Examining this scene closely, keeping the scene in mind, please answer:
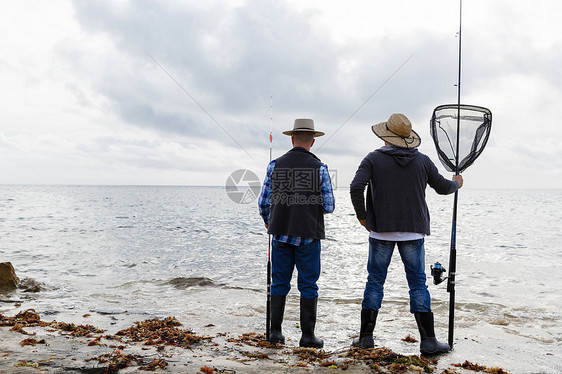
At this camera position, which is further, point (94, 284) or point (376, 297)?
point (94, 284)

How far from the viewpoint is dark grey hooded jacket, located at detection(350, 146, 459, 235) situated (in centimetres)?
405

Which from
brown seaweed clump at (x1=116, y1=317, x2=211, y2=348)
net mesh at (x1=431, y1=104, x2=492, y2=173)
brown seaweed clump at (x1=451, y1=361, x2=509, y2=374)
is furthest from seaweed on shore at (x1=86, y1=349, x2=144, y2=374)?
net mesh at (x1=431, y1=104, x2=492, y2=173)

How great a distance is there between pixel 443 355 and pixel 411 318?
2.44 m

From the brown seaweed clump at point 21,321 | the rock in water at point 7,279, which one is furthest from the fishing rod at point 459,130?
the rock in water at point 7,279

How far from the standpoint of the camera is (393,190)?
4.10 metres

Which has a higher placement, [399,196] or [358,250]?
[399,196]

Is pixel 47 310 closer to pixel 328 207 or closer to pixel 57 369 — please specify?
pixel 57 369

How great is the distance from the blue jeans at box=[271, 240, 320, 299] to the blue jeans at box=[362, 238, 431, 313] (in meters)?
0.60

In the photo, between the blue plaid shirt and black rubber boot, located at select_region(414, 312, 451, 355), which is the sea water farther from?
the blue plaid shirt

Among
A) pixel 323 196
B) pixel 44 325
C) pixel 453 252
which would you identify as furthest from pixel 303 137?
pixel 44 325

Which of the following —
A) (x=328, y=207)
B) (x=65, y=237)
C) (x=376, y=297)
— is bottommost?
(x=65, y=237)

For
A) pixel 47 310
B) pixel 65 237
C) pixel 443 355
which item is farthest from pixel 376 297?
pixel 65 237

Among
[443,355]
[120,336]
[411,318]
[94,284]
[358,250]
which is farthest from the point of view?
[358,250]

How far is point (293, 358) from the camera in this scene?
3.91m
